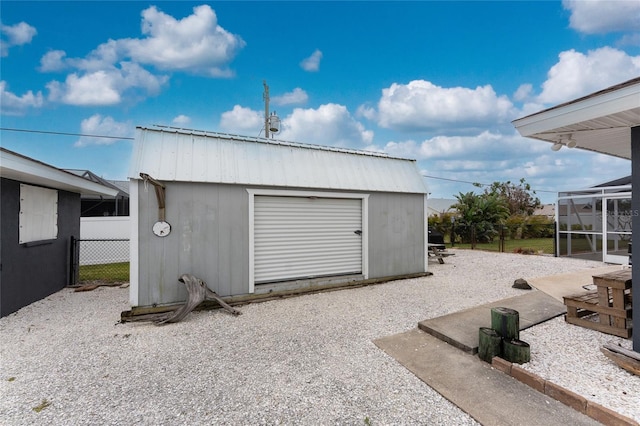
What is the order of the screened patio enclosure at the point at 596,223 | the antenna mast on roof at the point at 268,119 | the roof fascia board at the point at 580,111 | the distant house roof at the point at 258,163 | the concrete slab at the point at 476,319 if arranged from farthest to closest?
the antenna mast on roof at the point at 268,119, the screened patio enclosure at the point at 596,223, the distant house roof at the point at 258,163, the concrete slab at the point at 476,319, the roof fascia board at the point at 580,111

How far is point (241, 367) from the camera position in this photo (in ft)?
9.57

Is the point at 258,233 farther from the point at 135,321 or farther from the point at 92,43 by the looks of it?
the point at 92,43

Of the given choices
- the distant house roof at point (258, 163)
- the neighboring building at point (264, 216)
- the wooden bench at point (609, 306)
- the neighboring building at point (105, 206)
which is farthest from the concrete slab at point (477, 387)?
the neighboring building at point (105, 206)

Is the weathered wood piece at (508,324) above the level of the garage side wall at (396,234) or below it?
below

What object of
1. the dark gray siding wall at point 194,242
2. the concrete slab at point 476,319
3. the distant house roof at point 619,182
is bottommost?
the concrete slab at point 476,319

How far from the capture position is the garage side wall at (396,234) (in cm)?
669

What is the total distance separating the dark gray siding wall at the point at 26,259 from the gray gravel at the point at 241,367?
40 centimetres

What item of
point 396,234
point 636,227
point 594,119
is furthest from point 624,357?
point 396,234

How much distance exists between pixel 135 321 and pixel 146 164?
99.1 inches

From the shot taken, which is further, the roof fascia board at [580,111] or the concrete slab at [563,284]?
the concrete slab at [563,284]

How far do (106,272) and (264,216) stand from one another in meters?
6.26

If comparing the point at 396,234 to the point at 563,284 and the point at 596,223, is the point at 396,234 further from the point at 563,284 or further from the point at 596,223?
the point at 596,223

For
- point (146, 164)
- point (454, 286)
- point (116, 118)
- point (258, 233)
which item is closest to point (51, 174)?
point (146, 164)

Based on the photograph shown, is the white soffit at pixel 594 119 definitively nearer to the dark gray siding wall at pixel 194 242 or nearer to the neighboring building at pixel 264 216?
the neighboring building at pixel 264 216
